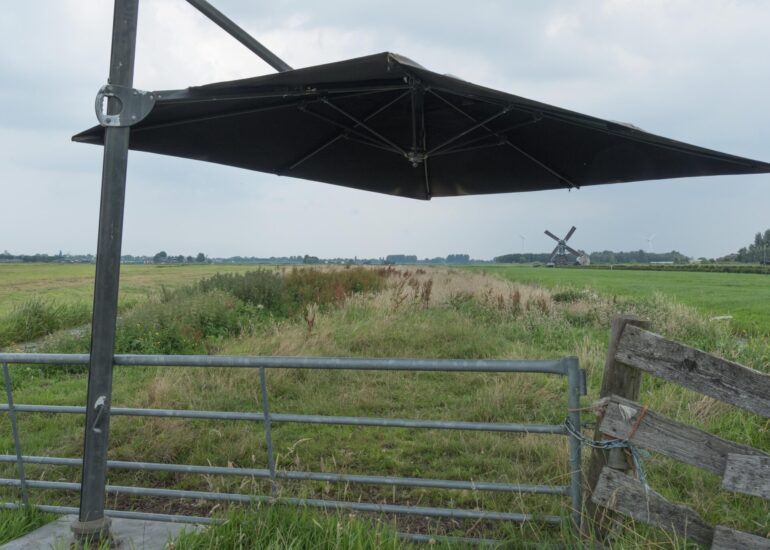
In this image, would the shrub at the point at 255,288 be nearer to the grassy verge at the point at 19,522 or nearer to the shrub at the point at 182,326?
the shrub at the point at 182,326

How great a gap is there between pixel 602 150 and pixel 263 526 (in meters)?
3.08

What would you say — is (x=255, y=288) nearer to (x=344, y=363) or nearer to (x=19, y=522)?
(x=19, y=522)

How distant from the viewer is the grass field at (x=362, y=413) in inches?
134

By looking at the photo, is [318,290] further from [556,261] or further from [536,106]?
[556,261]

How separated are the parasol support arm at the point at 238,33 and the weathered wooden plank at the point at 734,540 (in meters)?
3.26

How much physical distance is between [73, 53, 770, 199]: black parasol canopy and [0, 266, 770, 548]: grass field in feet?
6.12

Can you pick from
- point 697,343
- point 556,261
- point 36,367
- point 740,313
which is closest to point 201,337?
point 36,367

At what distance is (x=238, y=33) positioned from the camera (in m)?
3.47

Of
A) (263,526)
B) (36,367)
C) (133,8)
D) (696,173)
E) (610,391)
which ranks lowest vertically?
(36,367)

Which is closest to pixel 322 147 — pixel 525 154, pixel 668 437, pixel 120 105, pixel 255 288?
pixel 525 154

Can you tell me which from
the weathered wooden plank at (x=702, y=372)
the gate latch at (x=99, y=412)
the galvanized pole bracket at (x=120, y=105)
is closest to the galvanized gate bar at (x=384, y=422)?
the gate latch at (x=99, y=412)

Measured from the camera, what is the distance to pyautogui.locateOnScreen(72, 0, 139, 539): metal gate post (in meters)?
2.54

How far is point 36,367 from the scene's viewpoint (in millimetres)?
9398

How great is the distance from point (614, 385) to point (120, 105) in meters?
2.77
